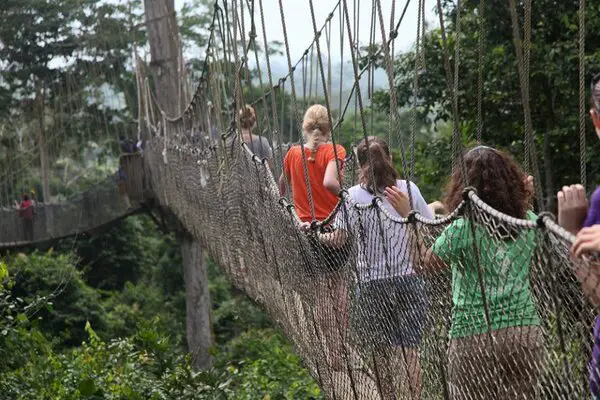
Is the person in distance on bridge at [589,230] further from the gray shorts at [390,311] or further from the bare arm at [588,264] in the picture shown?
the gray shorts at [390,311]

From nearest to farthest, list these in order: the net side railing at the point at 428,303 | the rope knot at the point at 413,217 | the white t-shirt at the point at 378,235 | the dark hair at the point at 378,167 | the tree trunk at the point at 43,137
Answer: the net side railing at the point at 428,303
the rope knot at the point at 413,217
the white t-shirt at the point at 378,235
the dark hair at the point at 378,167
the tree trunk at the point at 43,137

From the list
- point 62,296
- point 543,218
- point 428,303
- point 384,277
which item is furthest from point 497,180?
point 62,296

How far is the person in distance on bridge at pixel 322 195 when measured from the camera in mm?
4172

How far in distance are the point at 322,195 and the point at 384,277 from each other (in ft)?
4.87

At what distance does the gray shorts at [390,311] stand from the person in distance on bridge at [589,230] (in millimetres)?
984

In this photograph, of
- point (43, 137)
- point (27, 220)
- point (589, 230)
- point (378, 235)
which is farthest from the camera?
point (43, 137)

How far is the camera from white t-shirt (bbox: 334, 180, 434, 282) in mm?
3426

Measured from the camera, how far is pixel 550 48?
27.3 feet

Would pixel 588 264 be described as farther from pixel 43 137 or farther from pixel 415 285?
pixel 43 137

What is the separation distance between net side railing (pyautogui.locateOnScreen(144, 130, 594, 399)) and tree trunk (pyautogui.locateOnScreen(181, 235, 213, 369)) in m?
10.1

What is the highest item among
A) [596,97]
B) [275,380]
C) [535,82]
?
[596,97]

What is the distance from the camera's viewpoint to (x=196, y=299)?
16.2 metres

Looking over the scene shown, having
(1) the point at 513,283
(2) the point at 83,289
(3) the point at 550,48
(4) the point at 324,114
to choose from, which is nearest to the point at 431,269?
(1) the point at 513,283

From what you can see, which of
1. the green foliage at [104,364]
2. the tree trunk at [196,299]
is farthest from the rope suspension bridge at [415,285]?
the tree trunk at [196,299]
